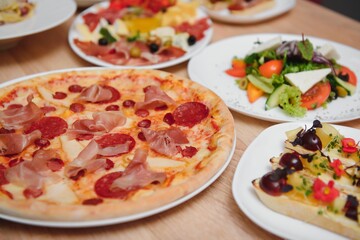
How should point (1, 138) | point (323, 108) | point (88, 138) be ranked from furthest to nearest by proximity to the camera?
point (323, 108) < point (88, 138) < point (1, 138)

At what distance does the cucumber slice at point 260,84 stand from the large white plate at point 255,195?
0.45 metres

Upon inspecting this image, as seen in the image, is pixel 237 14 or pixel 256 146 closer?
pixel 256 146

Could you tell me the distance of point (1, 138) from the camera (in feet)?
6.59

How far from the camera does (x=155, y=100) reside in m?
2.33

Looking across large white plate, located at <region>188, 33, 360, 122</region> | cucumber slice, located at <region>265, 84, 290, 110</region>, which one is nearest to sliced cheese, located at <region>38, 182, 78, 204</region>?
large white plate, located at <region>188, 33, 360, 122</region>

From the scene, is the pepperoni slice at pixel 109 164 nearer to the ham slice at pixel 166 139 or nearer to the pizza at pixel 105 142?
the pizza at pixel 105 142

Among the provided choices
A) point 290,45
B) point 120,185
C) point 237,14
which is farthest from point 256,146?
point 237,14

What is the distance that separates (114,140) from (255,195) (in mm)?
735

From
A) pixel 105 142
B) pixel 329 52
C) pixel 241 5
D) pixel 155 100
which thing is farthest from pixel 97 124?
pixel 241 5

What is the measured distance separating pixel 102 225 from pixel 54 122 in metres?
0.75

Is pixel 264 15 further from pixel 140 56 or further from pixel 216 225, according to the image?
pixel 216 225

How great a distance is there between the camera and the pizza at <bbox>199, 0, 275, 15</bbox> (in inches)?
142

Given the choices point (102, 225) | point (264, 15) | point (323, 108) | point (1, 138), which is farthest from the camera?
point (264, 15)

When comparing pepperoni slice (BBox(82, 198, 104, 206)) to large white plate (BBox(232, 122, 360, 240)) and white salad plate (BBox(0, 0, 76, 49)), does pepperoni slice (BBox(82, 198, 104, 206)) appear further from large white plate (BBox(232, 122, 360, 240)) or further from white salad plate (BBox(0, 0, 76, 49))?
white salad plate (BBox(0, 0, 76, 49))
